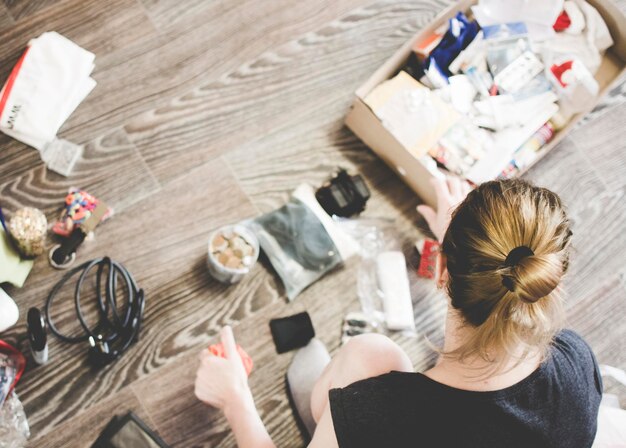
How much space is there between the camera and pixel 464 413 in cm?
69

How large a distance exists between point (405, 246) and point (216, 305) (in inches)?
17.5

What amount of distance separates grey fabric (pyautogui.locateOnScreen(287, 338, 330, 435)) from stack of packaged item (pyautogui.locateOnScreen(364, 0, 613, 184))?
465 millimetres

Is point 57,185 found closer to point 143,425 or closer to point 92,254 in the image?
point 92,254

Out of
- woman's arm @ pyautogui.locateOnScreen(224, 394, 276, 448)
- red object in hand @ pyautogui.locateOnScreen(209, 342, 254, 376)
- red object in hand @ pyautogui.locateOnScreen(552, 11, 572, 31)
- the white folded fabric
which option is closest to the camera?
woman's arm @ pyautogui.locateOnScreen(224, 394, 276, 448)

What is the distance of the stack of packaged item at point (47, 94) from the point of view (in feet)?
3.75

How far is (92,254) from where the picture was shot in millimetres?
1112

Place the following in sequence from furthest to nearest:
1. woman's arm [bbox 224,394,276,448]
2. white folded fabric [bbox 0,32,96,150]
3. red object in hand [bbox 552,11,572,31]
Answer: red object in hand [bbox 552,11,572,31], white folded fabric [bbox 0,32,96,150], woman's arm [bbox 224,394,276,448]

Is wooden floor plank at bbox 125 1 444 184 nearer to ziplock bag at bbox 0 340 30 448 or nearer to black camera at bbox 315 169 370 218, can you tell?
black camera at bbox 315 169 370 218

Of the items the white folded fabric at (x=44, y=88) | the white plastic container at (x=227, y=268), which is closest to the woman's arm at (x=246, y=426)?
the white plastic container at (x=227, y=268)

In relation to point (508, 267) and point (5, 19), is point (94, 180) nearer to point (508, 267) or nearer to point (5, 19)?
point (5, 19)

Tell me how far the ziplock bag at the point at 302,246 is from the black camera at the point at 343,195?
1.4 inches

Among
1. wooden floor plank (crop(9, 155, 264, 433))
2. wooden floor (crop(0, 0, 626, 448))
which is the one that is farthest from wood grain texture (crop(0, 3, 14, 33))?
wooden floor plank (crop(9, 155, 264, 433))

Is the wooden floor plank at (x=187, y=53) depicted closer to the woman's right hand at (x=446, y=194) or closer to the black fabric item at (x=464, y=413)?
the woman's right hand at (x=446, y=194)

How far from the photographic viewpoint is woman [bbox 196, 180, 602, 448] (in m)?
0.64
